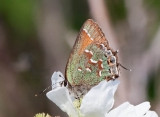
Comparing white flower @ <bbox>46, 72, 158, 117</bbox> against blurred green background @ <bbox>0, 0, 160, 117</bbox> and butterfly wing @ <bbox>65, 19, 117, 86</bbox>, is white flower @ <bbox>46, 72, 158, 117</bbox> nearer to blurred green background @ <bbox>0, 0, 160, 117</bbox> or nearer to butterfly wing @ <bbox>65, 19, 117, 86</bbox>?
butterfly wing @ <bbox>65, 19, 117, 86</bbox>

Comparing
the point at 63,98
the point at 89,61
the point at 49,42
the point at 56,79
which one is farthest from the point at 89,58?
the point at 49,42

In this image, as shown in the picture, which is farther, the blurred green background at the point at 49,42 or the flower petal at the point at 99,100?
the blurred green background at the point at 49,42

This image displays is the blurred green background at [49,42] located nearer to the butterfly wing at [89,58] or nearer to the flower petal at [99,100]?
the butterfly wing at [89,58]

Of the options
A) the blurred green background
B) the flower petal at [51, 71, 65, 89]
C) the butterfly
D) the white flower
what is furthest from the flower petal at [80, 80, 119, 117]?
the blurred green background

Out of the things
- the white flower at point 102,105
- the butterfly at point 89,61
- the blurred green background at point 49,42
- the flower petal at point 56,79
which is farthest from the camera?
the blurred green background at point 49,42

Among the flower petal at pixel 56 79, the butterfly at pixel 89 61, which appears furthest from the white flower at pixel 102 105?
the flower petal at pixel 56 79

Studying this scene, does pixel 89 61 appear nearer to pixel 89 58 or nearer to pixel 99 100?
pixel 89 58
